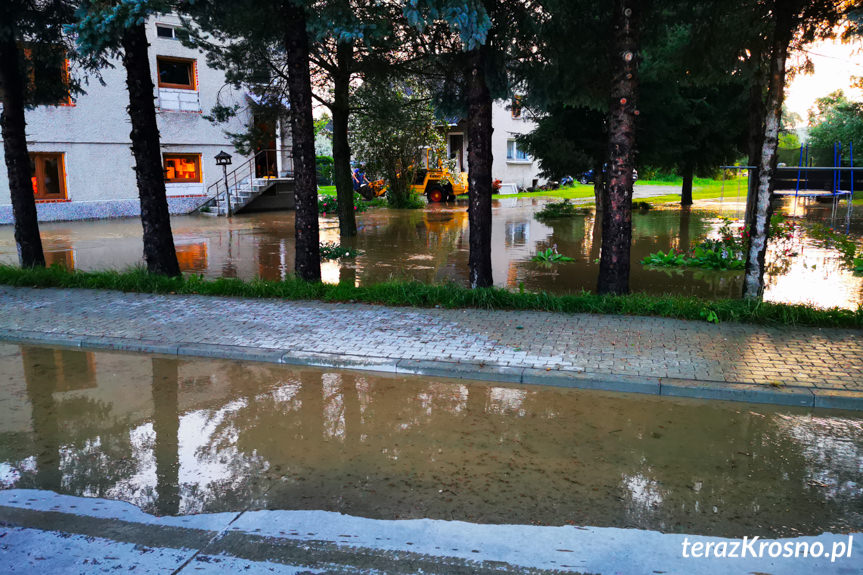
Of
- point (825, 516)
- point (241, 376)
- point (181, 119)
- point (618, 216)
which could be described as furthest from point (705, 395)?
point (181, 119)

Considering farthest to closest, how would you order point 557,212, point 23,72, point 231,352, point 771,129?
point 557,212 < point 23,72 < point 771,129 < point 231,352

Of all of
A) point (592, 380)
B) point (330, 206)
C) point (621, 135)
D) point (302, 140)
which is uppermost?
point (302, 140)

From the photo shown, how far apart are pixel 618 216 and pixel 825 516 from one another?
570 centimetres

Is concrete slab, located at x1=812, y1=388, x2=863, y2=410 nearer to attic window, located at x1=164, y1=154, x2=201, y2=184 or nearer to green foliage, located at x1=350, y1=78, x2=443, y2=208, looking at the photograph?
green foliage, located at x1=350, y1=78, x2=443, y2=208

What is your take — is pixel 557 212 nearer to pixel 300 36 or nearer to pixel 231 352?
pixel 300 36

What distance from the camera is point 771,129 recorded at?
8469 mm

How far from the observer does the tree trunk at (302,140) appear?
10125 millimetres

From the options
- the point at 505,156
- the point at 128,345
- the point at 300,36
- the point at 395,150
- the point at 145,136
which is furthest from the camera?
the point at 505,156

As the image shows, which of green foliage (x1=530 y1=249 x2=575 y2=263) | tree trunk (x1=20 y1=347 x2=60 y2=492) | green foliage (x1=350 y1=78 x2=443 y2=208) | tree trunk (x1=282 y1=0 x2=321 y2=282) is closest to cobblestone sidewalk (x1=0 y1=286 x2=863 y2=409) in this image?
tree trunk (x1=20 y1=347 x2=60 y2=492)

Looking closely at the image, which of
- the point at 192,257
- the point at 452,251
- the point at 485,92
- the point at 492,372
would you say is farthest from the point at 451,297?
the point at 192,257

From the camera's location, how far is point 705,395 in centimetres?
608

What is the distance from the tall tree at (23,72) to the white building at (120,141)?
10922mm

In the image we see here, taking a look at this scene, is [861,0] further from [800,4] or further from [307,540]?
[307,540]

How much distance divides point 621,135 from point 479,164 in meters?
2.07
